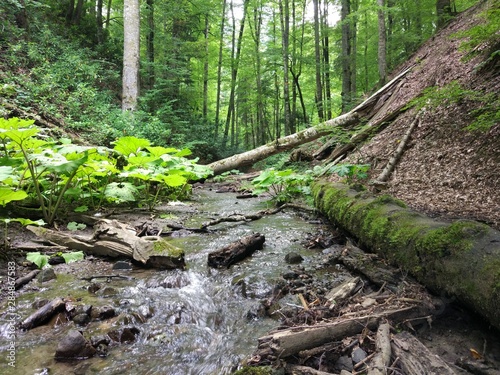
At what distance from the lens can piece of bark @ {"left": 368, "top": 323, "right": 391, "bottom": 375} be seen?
63.6 inches

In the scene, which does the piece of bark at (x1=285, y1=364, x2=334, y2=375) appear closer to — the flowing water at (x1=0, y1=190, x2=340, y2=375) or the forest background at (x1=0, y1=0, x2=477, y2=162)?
the flowing water at (x1=0, y1=190, x2=340, y2=375)

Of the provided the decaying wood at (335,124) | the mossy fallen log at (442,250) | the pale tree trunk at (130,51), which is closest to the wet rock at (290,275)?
the mossy fallen log at (442,250)

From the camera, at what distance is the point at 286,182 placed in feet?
22.8

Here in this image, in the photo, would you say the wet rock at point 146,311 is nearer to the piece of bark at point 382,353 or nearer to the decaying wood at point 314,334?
the decaying wood at point 314,334

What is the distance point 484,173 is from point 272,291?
3.46 meters

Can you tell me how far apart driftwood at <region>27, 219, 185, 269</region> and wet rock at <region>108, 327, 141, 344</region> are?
1.16m

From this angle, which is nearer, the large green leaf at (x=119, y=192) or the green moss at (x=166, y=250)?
the green moss at (x=166, y=250)

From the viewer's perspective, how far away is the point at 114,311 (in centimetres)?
259

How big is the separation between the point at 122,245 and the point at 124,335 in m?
1.69

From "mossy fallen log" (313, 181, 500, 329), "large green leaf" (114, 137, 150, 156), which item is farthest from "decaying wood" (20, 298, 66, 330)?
"large green leaf" (114, 137, 150, 156)

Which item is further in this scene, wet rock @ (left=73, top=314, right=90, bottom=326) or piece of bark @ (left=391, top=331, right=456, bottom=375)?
wet rock @ (left=73, top=314, right=90, bottom=326)

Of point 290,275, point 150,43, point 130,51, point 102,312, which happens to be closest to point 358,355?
A: point 290,275

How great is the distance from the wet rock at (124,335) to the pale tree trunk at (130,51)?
30.1 feet

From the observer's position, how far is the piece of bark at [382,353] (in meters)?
1.62
